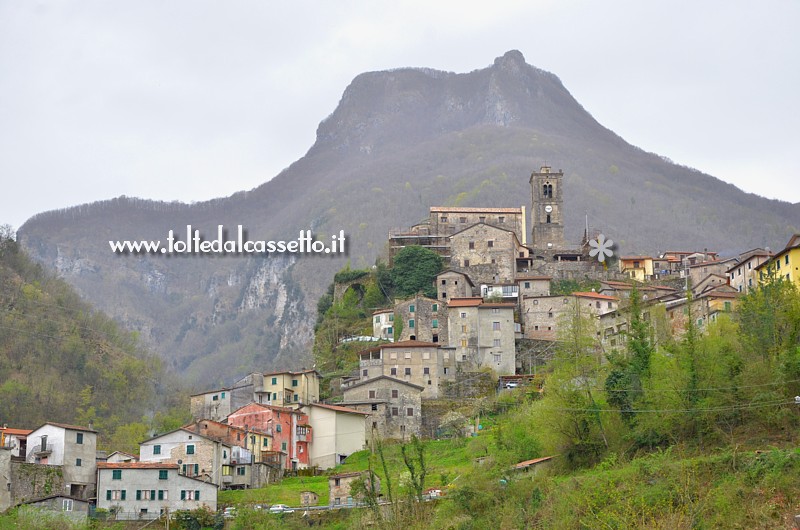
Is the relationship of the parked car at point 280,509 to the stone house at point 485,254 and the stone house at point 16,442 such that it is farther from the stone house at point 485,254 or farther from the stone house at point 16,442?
the stone house at point 485,254

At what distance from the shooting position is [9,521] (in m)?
57.4

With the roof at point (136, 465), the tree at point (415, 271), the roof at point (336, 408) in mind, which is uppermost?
the tree at point (415, 271)

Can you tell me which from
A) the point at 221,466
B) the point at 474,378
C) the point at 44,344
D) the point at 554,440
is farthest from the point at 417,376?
the point at 44,344

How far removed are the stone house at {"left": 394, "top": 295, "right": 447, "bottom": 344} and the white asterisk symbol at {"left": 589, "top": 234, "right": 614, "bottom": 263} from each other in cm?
1832

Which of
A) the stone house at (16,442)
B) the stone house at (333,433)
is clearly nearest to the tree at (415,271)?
the stone house at (333,433)

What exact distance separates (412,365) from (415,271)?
15.1 meters

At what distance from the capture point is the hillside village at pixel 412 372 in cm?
6300

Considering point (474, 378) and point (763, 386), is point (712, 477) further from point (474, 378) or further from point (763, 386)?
point (474, 378)

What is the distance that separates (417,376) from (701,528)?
125ft

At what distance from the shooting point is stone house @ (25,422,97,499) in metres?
63.8

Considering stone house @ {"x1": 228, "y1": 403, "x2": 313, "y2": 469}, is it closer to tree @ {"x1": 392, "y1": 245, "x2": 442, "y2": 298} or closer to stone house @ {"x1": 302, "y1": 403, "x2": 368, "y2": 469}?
stone house @ {"x1": 302, "y1": 403, "x2": 368, "y2": 469}

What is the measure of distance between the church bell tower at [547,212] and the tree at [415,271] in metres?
12.8

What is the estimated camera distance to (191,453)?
6681cm

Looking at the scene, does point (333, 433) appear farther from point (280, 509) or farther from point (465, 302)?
point (465, 302)
